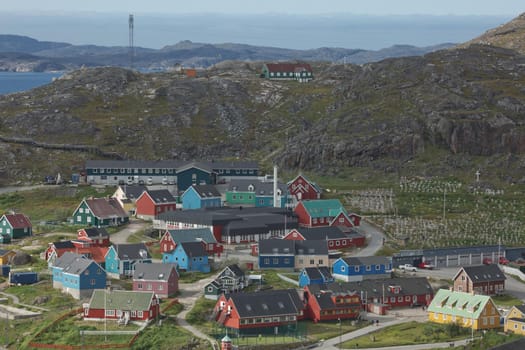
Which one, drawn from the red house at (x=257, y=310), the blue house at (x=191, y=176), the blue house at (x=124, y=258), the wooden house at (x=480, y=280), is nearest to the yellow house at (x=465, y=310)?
the wooden house at (x=480, y=280)

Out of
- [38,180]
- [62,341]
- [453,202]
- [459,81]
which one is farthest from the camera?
[459,81]

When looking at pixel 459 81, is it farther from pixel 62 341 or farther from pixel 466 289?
pixel 62 341

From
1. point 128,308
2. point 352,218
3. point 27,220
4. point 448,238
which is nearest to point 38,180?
point 27,220

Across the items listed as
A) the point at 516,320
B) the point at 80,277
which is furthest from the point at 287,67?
the point at 516,320

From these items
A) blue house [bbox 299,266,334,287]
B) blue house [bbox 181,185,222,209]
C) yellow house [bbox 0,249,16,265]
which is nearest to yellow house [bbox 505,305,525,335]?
blue house [bbox 299,266,334,287]

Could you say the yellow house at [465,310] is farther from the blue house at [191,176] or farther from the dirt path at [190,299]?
the blue house at [191,176]

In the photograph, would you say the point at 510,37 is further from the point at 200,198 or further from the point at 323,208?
the point at 323,208
